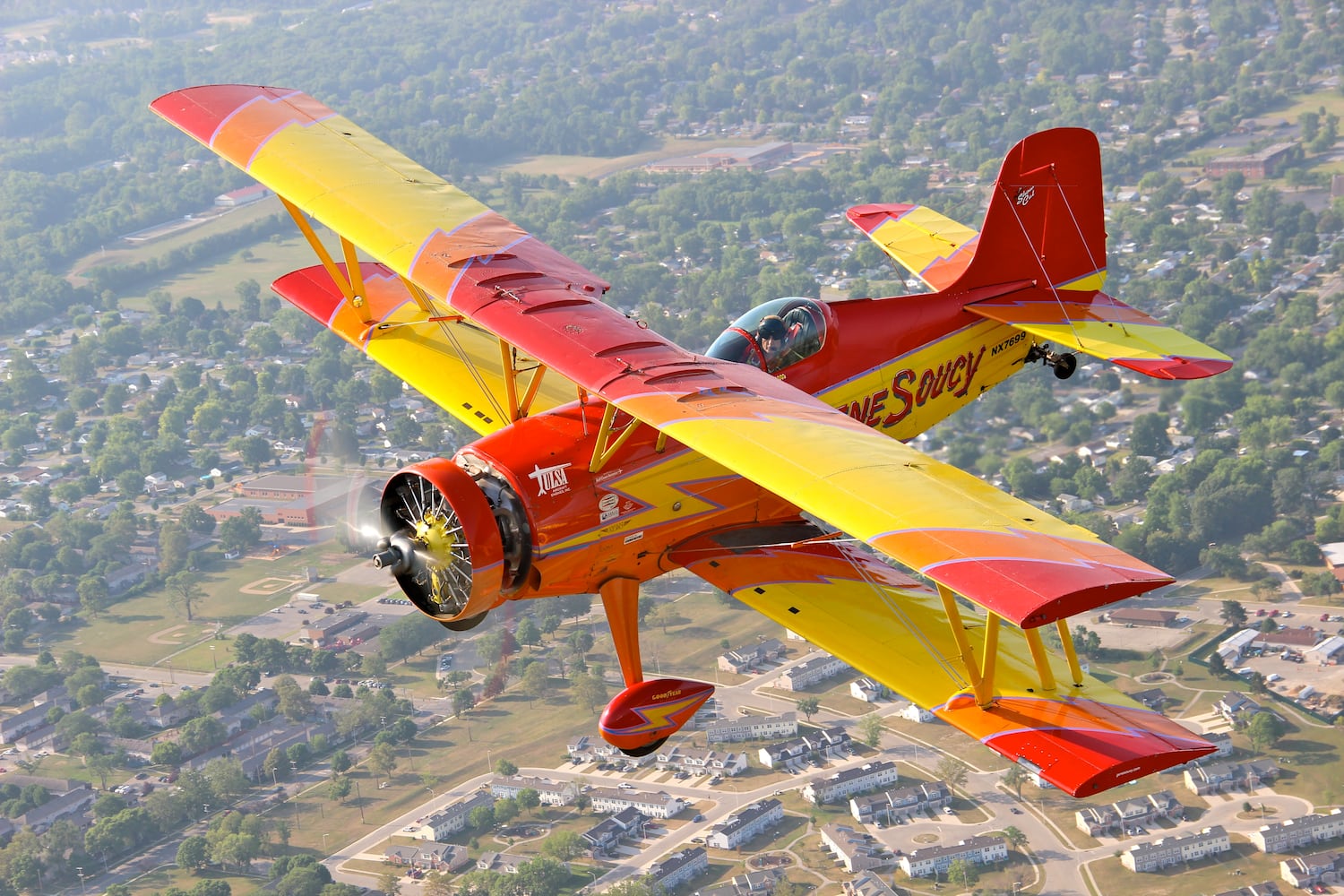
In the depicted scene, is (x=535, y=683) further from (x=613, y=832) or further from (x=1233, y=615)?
(x=1233, y=615)

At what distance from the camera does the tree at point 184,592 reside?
5659 cm

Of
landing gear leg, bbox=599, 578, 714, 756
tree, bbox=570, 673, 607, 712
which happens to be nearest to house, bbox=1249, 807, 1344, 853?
tree, bbox=570, 673, 607, 712

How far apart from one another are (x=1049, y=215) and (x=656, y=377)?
9.15m

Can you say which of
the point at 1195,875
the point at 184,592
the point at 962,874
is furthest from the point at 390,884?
the point at 184,592

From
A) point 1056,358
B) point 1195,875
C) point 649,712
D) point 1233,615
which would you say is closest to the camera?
point 649,712

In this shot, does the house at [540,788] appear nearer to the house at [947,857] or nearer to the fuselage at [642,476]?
the house at [947,857]

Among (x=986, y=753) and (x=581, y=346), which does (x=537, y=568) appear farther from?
(x=986, y=753)

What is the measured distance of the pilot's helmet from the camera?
1917cm

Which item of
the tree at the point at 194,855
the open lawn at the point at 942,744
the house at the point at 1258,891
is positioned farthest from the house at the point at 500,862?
the house at the point at 1258,891

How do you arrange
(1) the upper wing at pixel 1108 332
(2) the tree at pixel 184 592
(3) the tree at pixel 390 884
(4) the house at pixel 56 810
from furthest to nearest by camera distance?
(2) the tree at pixel 184 592 < (4) the house at pixel 56 810 < (3) the tree at pixel 390 884 < (1) the upper wing at pixel 1108 332

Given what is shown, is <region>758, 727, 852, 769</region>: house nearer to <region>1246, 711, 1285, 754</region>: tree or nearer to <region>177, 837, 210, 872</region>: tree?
<region>1246, 711, 1285, 754</region>: tree

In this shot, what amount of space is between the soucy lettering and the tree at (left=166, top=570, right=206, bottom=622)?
39.8 m

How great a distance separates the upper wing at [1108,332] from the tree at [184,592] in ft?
131

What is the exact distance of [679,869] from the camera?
37.6m
